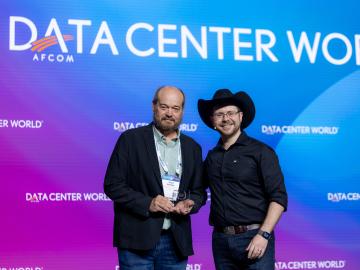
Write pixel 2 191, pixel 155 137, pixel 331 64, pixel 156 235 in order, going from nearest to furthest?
pixel 156 235 → pixel 155 137 → pixel 2 191 → pixel 331 64

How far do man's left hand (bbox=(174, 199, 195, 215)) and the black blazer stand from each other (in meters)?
0.05

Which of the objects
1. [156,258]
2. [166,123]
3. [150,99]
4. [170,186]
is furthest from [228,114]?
[150,99]

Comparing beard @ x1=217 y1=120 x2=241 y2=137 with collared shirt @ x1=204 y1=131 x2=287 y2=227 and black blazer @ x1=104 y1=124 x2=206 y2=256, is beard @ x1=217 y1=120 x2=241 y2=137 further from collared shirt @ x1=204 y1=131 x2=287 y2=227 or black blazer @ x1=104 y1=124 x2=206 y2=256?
black blazer @ x1=104 y1=124 x2=206 y2=256

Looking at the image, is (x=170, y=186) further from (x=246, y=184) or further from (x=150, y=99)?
(x=150, y=99)

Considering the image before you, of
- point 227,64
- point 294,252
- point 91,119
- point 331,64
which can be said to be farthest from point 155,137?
point 331,64

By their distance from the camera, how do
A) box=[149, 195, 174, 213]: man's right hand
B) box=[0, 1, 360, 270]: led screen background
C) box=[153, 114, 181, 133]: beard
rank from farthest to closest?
1. box=[0, 1, 360, 270]: led screen background
2. box=[153, 114, 181, 133]: beard
3. box=[149, 195, 174, 213]: man's right hand

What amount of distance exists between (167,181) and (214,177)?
23cm

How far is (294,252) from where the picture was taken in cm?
368

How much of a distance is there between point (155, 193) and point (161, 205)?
0.29ft

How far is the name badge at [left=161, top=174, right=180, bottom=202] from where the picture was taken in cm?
211

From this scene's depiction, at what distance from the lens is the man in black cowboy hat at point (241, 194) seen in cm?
209

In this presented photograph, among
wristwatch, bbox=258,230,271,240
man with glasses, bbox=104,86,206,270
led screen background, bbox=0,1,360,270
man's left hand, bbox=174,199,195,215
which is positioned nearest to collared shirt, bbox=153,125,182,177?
man with glasses, bbox=104,86,206,270

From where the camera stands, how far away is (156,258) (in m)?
2.13

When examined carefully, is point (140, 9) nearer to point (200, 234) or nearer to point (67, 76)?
point (67, 76)
